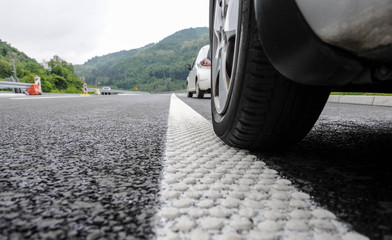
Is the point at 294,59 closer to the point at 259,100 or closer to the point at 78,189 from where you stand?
the point at 259,100

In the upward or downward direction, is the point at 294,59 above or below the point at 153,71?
below

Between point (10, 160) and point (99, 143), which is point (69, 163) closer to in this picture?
point (10, 160)

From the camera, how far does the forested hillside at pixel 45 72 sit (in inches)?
1650

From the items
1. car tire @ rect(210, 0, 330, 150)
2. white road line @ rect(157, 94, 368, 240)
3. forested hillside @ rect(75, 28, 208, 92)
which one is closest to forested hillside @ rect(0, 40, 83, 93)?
forested hillside @ rect(75, 28, 208, 92)

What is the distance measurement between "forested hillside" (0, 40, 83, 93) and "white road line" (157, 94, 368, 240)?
4087cm

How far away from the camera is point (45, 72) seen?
51.1 meters

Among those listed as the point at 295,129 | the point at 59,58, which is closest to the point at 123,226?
the point at 295,129

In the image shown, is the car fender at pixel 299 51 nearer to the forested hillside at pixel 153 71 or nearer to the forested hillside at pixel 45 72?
the forested hillside at pixel 45 72

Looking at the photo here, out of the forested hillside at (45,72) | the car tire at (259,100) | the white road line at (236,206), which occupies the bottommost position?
the white road line at (236,206)

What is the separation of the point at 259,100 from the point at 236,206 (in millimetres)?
472

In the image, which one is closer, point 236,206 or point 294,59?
point 236,206

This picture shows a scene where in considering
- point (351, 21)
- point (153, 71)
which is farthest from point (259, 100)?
point (153, 71)

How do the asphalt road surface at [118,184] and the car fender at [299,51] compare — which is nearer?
the asphalt road surface at [118,184]

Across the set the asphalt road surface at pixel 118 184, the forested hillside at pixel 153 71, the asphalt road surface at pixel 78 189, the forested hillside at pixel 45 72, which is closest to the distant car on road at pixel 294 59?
the asphalt road surface at pixel 118 184
